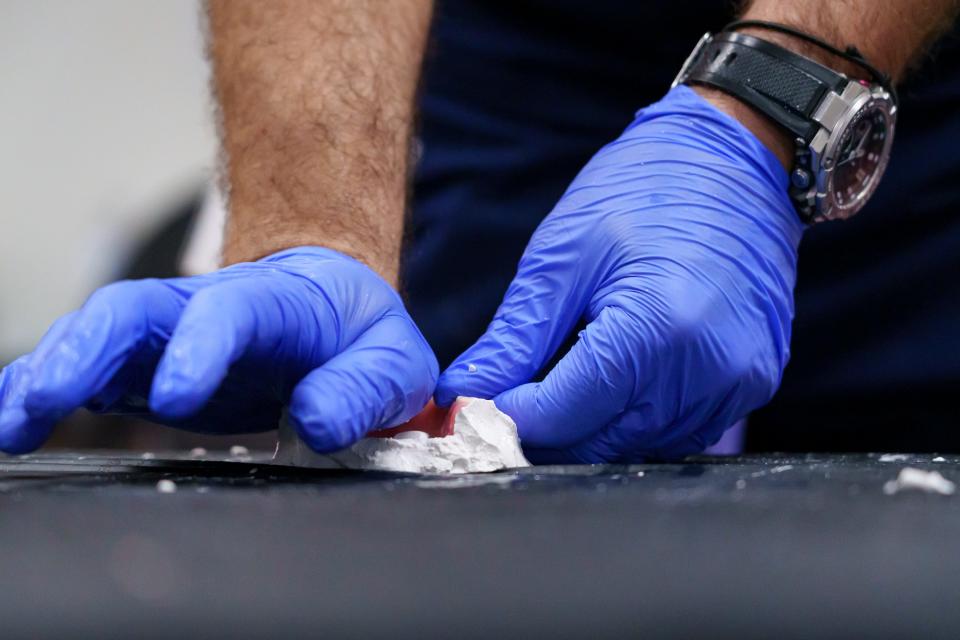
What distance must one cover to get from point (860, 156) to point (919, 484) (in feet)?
1.57

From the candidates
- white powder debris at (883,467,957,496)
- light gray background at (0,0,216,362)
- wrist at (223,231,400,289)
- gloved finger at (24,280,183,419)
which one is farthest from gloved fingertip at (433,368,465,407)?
light gray background at (0,0,216,362)

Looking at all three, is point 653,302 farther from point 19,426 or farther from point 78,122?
point 78,122

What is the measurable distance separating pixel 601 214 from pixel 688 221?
72 mm

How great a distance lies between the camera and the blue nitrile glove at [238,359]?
21.7 inches

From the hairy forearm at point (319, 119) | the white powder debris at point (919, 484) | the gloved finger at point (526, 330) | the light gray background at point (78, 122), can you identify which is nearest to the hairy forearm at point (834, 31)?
the gloved finger at point (526, 330)

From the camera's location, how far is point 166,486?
52cm

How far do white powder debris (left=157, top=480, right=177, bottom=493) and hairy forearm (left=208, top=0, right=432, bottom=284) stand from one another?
0.33m

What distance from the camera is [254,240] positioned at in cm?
88

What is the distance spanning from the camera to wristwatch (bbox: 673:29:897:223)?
82 centimetres

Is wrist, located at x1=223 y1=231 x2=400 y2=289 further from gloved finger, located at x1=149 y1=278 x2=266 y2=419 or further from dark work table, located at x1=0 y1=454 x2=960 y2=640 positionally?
dark work table, located at x1=0 y1=454 x2=960 y2=640

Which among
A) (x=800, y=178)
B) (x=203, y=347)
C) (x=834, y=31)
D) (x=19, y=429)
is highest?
(x=834, y=31)

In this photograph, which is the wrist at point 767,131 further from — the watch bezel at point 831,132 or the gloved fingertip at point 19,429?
the gloved fingertip at point 19,429

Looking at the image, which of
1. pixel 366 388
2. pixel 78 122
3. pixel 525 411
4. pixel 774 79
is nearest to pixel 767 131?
pixel 774 79

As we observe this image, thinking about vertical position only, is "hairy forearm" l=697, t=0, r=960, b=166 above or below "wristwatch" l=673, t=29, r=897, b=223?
above
